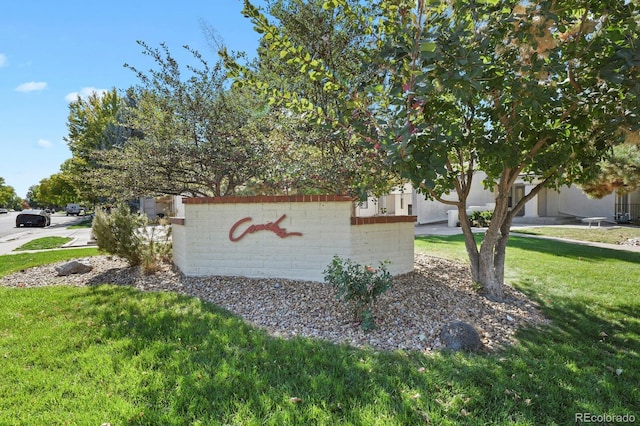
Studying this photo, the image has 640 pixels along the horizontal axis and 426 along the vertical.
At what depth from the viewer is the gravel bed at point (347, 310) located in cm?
401

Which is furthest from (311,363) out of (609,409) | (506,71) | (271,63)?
(271,63)

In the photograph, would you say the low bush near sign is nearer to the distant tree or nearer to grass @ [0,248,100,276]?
grass @ [0,248,100,276]

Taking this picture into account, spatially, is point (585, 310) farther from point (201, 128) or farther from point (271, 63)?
point (201, 128)

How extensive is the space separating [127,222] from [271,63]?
421 cm

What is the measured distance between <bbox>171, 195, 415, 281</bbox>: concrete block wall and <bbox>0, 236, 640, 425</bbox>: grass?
58.9 inches

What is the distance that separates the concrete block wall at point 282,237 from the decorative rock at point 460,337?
2.09 metres

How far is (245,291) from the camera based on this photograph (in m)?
5.53

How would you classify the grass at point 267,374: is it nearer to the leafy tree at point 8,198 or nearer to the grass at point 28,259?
the grass at point 28,259

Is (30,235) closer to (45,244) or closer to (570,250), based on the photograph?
(45,244)

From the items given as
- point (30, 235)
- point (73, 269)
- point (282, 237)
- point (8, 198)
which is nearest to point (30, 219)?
point (30, 235)

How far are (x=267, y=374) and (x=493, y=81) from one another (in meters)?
3.62

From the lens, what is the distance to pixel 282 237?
595 centimetres

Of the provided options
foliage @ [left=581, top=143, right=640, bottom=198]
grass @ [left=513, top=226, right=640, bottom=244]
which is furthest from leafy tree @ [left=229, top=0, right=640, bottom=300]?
grass @ [left=513, top=226, right=640, bottom=244]

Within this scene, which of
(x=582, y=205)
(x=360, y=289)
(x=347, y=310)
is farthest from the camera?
(x=582, y=205)
